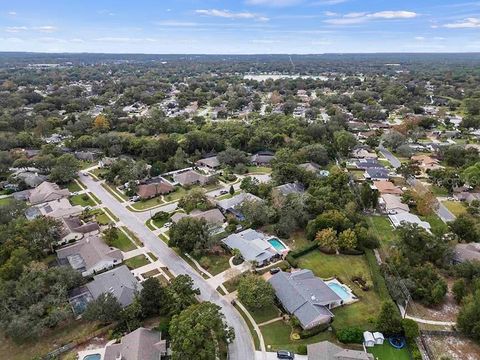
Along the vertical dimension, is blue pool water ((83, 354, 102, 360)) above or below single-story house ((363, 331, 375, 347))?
below

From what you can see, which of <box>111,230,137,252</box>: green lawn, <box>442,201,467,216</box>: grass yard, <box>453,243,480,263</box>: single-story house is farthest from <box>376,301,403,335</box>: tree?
<box>442,201,467,216</box>: grass yard

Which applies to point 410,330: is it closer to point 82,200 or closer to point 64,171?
point 82,200

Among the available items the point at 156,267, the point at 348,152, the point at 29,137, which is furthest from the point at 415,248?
the point at 29,137

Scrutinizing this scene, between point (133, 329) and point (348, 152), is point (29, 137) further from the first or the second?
point (348, 152)

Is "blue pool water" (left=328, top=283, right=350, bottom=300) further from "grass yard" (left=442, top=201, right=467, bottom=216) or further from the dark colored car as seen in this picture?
"grass yard" (left=442, top=201, right=467, bottom=216)

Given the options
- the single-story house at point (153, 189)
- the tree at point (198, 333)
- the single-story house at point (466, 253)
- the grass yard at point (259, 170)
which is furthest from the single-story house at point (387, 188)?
the tree at point (198, 333)

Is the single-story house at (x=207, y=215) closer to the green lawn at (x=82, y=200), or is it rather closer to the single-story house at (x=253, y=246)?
the single-story house at (x=253, y=246)
